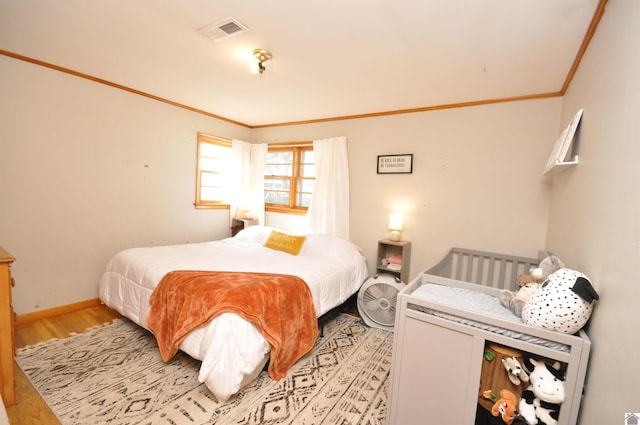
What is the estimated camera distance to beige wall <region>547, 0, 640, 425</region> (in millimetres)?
889

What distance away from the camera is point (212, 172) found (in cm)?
419

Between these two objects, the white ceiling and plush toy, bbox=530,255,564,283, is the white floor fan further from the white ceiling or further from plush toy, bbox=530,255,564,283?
the white ceiling

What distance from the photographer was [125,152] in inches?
126

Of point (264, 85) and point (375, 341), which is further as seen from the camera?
point (264, 85)

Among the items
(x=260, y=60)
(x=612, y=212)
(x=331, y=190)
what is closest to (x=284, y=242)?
(x=331, y=190)

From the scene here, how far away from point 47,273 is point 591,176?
172 inches

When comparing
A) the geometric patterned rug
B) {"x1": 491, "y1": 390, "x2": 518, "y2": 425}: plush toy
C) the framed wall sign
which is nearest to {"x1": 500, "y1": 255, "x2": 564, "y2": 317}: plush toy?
{"x1": 491, "y1": 390, "x2": 518, "y2": 425}: plush toy

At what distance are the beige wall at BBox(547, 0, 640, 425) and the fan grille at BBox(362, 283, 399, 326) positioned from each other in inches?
60.6

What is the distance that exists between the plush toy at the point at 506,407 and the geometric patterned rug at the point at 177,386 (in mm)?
734

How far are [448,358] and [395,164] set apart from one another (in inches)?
96.8

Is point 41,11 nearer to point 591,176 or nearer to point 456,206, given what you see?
point 591,176

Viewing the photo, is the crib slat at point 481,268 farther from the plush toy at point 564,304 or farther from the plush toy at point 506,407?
the plush toy at point 506,407

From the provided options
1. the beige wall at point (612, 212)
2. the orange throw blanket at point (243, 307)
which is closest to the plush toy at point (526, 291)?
the beige wall at point (612, 212)

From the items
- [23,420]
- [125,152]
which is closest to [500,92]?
[125,152]
